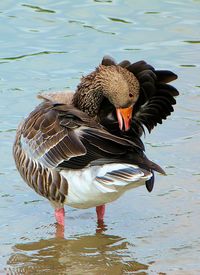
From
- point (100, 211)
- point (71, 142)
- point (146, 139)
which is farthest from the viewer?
point (146, 139)

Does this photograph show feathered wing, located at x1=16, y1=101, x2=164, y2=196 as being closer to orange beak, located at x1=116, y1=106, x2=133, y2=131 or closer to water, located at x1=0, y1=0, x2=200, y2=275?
orange beak, located at x1=116, y1=106, x2=133, y2=131

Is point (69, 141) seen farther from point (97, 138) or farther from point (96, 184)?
point (96, 184)

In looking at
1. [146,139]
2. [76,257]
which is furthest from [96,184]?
[146,139]

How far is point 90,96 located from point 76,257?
1.70m

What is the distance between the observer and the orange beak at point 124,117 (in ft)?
26.2

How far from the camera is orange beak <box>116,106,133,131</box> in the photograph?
315 inches

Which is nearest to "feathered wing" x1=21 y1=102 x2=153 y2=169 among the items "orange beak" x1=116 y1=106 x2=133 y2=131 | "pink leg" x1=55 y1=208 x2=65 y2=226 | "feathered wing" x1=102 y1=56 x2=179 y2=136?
"orange beak" x1=116 y1=106 x2=133 y2=131

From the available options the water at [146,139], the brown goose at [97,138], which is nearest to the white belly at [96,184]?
the brown goose at [97,138]

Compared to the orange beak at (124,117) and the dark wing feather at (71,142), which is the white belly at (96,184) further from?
the orange beak at (124,117)

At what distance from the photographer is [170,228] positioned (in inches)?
320

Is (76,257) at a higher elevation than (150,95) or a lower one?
lower

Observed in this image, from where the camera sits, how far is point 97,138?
770cm

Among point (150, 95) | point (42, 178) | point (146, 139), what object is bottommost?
point (146, 139)

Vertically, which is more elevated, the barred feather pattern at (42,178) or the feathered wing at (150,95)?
the feathered wing at (150,95)
